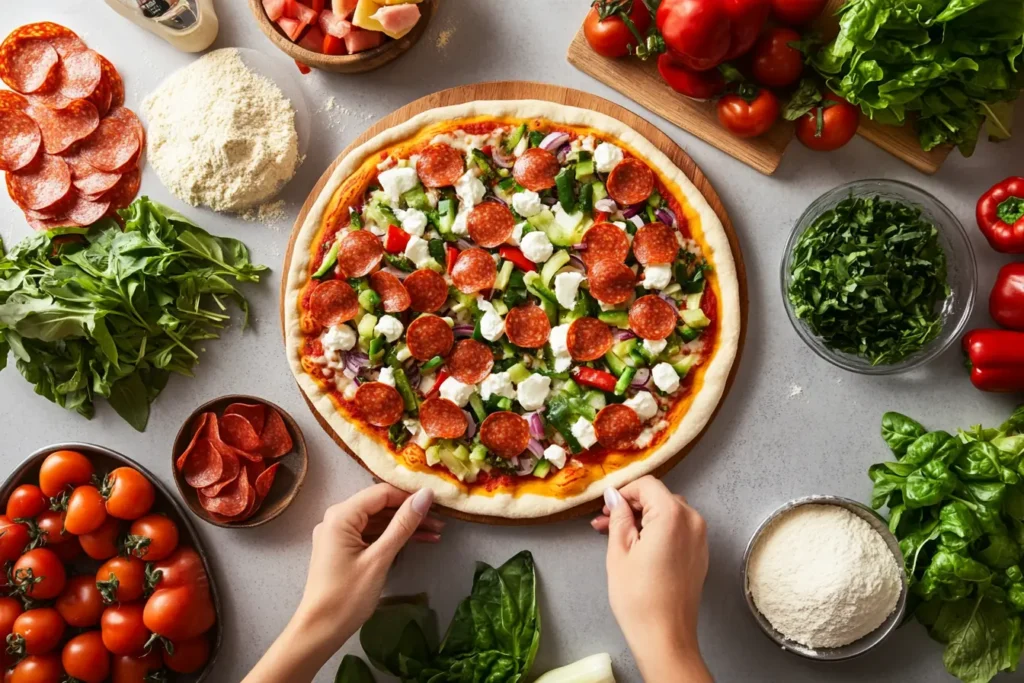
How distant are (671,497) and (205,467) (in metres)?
1.96

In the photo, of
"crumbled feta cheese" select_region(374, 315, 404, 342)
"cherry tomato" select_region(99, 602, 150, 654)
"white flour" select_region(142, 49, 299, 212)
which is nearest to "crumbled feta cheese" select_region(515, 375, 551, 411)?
"crumbled feta cheese" select_region(374, 315, 404, 342)

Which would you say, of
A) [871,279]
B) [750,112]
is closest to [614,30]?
[750,112]

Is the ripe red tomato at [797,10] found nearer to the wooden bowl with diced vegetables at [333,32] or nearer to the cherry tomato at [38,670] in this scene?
the wooden bowl with diced vegetables at [333,32]

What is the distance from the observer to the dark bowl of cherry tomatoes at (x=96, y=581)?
3287mm

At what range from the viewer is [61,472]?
132 inches

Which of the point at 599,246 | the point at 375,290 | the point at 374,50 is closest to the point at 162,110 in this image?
the point at 374,50

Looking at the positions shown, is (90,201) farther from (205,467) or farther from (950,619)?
(950,619)

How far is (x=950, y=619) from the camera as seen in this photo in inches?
124

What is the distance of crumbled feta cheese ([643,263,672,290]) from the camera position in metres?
3.22

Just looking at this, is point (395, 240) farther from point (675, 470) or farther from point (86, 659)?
point (86, 659)

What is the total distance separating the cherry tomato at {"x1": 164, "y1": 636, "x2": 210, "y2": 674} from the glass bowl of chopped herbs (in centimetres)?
291

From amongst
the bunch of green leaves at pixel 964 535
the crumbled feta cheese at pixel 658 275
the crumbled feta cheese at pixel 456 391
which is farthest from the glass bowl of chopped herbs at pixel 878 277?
the crumbled feta cheese at pixel 456 391

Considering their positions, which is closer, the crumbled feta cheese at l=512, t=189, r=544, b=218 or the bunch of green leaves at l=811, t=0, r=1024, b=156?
the bunch of green leaves at l=811, t=0, r=1024, b=156

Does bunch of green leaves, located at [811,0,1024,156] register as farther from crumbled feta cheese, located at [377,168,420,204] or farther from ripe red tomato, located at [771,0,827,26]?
crumbled feta cheese, located at [377,168,420,204]
